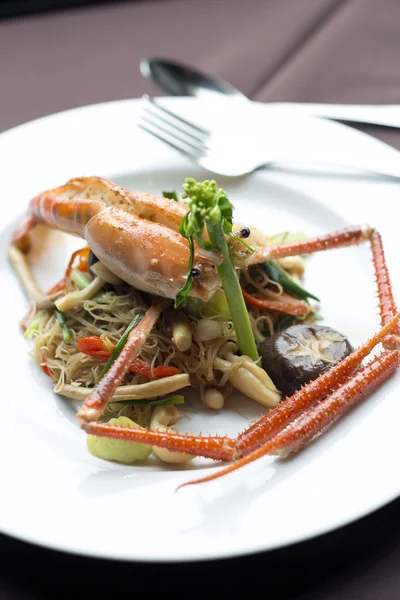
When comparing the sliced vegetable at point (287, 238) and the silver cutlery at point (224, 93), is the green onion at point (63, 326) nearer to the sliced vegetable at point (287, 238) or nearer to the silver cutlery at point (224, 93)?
the sliced vegetable at point (287, 238)

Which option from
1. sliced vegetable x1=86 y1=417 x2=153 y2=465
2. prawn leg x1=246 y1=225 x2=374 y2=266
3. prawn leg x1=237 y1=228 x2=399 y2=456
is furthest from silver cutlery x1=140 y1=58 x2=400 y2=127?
sliced vegetable x1=86 y1=417 x2=153 y2=465

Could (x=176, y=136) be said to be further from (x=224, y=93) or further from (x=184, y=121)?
(x=224, y=93)

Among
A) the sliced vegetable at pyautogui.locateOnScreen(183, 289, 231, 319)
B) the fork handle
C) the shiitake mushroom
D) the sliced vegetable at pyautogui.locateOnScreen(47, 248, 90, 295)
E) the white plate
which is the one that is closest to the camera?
the white plate

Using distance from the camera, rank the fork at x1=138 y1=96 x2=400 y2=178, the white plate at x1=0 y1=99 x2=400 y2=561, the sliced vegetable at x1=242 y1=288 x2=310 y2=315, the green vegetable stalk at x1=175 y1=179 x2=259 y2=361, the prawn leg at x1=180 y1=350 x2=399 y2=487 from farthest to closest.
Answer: the fork at x1=138 y1=96 x2=400 y2=178 → the sliced vegetable at x1=242 y1=288 x2=310 y2=315 → the green vegetable stalk at x1=175 y1=179 x2=259 y2=361 → the prawn leg at x1=180 y1=350 x2=399 y2=487 → the white plate at x1=0 y1=99 x2=400 y2=561

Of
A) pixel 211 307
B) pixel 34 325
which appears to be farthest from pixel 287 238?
pixel 34 325

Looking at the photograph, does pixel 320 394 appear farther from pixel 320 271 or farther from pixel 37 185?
pixel 37 185

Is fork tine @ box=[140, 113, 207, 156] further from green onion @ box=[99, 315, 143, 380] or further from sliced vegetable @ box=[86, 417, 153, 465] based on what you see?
sliced vegetable @ box=[86, 417, 153, 465]
